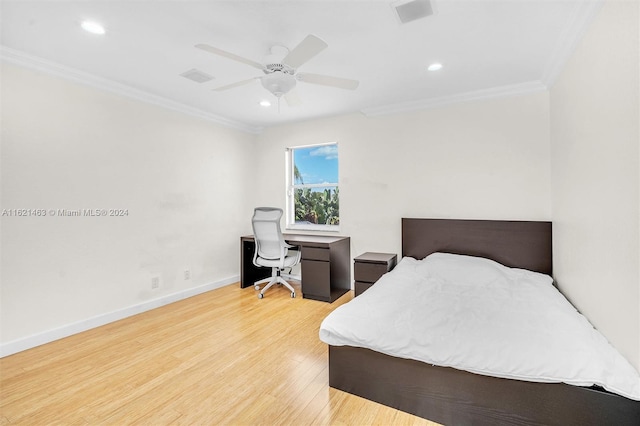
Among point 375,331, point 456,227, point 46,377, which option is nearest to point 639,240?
point 375,331

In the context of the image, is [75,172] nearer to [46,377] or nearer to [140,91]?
[140,91]

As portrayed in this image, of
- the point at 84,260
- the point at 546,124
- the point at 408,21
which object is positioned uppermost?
the point at 408,21

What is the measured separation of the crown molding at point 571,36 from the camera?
183 centimetres

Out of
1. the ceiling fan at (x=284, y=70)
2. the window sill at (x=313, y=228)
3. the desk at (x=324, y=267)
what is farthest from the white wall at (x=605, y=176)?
the window sill at (x=313, y=228)

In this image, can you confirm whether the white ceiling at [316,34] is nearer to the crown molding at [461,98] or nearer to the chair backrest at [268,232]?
the crown molding at [461,98]

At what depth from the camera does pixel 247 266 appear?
4.36 metres

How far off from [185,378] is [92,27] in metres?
2.55

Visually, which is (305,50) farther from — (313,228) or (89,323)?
(89,323)

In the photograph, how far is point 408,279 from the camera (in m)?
2.78

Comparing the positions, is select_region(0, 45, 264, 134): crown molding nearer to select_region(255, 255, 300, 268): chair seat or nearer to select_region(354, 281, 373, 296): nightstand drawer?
select_region(255, 255, 300, 268): chair seat

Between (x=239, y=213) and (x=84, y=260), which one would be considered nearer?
(x=84, y=260)

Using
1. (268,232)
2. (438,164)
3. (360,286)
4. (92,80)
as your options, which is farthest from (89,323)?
(438,164)

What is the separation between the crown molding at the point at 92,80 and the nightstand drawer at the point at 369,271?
9.44 ft

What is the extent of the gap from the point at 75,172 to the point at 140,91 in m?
1.11
